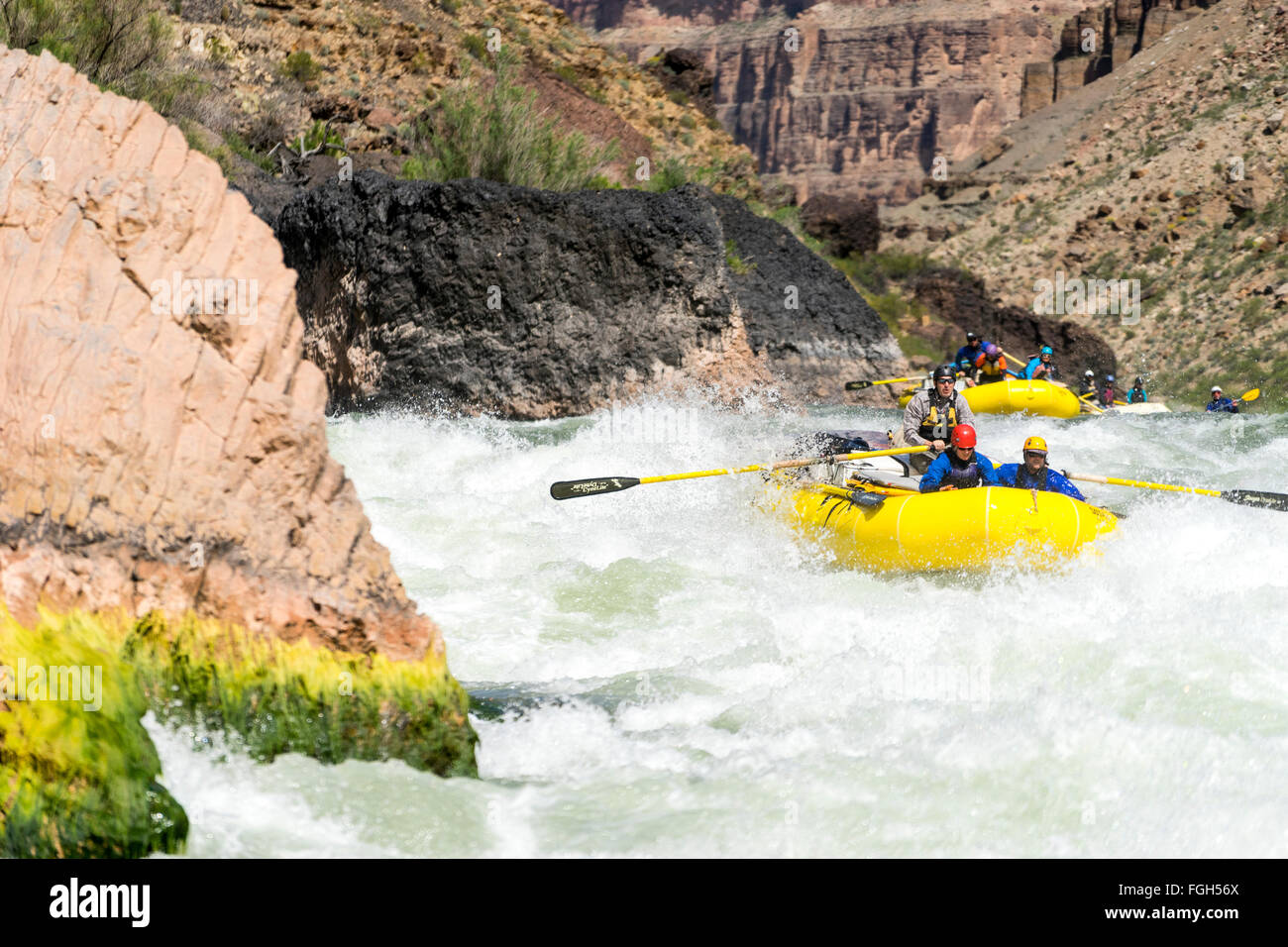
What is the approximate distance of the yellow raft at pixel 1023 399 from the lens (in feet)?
53.5

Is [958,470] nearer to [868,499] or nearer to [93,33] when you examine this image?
[868,499]

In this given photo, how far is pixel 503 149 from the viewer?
15969 mm

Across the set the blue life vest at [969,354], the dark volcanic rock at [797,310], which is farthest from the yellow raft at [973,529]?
the blue life vest at [969,354]

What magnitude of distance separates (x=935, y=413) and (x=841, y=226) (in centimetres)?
2570

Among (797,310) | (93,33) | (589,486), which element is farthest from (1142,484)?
(93,33)

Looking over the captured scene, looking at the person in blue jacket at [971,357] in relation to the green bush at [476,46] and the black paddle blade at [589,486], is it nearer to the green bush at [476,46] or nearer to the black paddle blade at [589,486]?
the black paddle blade at [589,486]

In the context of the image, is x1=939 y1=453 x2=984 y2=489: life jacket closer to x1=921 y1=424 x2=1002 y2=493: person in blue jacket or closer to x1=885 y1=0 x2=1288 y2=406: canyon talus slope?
x1=921 y1=424 x2=1002 y2=493: person in blue jacket

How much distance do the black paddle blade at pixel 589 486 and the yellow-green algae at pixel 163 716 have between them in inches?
157

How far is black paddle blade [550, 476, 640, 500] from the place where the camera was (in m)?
8.24

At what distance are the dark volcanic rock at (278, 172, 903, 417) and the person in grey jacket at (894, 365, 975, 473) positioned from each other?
4.40 metres

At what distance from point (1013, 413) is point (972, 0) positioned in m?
94.4

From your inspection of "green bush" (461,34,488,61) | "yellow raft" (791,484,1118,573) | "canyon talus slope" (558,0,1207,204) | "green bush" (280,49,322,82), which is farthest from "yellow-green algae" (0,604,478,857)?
"canyon talus slope" (558,0,1207,204)

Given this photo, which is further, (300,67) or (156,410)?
(300,67)

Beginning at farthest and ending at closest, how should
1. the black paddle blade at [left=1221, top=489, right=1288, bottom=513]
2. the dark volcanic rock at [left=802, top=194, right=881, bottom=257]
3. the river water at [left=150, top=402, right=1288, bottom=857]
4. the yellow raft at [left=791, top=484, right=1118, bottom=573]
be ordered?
the dark volcanic rock at [left=802, top=194, right=881, bottom=257] → the black paddle blade at [left=1221, top=489, right=1288, bottom=513] → the yellow raft at [left=791, top=484, right=1118, bottom=573] → the river water at [left=150, top=402, right=1288, bottom=857]
